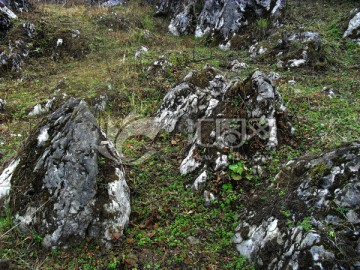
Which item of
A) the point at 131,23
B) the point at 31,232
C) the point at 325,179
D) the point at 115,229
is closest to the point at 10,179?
the point at 31,232

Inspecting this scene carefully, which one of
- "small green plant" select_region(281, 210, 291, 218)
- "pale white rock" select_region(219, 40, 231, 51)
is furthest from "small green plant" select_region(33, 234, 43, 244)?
"pale white rock" select_region(219, 40, 231, 51)

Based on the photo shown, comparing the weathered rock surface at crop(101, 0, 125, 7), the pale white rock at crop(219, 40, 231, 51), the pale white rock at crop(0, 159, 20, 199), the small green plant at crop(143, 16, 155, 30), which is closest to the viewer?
the pale white rock at crop(0, 159, 20, 199)

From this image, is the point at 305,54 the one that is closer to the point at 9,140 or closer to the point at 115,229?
the point at 115,229

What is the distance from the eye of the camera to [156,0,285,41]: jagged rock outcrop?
14492 millimetres

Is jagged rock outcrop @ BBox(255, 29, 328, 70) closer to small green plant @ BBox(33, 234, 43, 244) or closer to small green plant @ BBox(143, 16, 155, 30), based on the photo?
small green plant @ BBox(143, 16, 155, 30)

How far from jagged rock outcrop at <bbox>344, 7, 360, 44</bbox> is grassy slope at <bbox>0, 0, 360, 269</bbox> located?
374mm

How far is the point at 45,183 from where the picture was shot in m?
4.39

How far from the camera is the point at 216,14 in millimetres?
16375

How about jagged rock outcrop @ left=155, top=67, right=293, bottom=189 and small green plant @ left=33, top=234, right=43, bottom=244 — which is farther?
jagged rock outcrop @ left=155, top=67, right=293, bottom=189

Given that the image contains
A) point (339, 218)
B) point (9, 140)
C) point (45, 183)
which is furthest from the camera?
point (9, 140)

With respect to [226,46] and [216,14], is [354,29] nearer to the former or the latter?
[226,46]

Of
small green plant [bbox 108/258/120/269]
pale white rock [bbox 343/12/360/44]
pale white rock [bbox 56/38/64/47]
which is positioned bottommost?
small green plant [bbox 108/258/120/269]

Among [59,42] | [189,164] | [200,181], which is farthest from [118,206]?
[59,42]

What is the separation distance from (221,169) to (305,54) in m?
7.73
